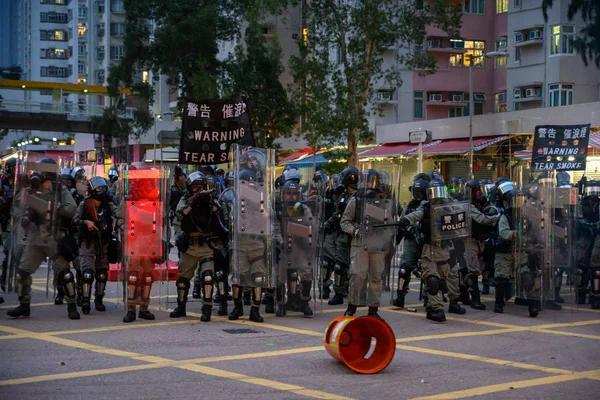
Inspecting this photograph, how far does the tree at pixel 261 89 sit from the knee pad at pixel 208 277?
23139 mm

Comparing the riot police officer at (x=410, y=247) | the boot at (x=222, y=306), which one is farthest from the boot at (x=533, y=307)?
the boot at (x=222, y=306)

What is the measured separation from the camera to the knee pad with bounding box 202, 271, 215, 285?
11086 mm

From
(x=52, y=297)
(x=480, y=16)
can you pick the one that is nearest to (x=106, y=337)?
(x=52, y=297)

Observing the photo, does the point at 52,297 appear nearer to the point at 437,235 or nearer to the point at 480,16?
the point at 437,235

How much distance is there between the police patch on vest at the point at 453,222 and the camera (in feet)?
37.9

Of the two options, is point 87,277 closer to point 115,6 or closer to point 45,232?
point 45,232

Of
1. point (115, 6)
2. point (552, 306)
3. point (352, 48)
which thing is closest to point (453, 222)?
point (552, 306)

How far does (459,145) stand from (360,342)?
26255mm

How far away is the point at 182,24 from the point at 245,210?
30.6m

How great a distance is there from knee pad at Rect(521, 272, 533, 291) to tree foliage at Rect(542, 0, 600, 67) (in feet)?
27.2

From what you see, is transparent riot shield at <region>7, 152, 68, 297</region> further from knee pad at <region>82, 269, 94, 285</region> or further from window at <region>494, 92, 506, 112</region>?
window at <region>494, 92, 506, 112</region>

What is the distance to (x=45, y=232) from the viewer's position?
36.9 ft

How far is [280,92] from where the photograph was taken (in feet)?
114

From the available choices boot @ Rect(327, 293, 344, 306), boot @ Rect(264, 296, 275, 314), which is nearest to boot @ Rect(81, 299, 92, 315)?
boot @ Rect(264, 296, 275, 314)
